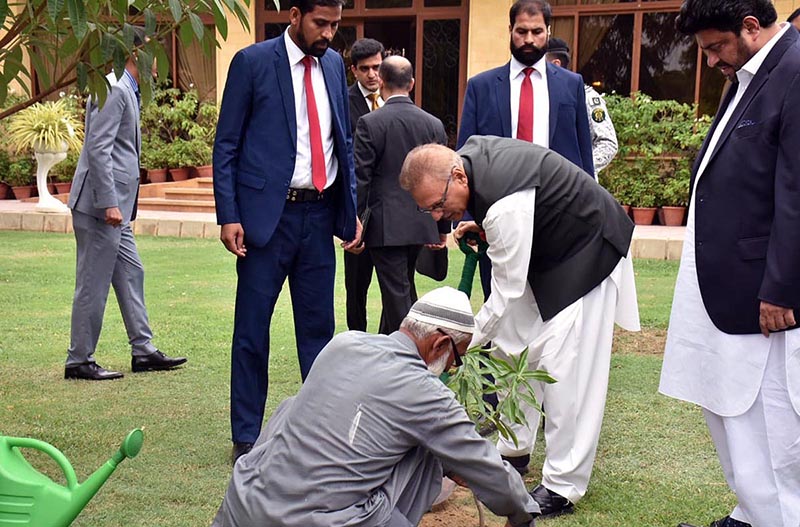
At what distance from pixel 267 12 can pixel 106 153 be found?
36.4 ft


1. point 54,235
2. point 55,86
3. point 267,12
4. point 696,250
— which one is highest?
point 267,12

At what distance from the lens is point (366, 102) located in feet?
→ 23.3

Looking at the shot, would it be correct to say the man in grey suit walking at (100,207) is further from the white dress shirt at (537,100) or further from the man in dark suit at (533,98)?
the white dress shirt at (537,100)

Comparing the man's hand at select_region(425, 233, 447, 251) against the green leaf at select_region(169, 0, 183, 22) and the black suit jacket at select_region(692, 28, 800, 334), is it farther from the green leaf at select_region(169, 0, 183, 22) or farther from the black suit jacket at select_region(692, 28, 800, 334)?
the green leaf at select_region(169, 0, 183, 22)

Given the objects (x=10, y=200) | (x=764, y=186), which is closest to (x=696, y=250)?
(x=764, y=186)

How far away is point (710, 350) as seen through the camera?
3658 mm

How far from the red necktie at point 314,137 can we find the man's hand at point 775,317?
6.93ft

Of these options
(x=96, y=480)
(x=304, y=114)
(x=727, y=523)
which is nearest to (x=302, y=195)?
(x=304, y=114)

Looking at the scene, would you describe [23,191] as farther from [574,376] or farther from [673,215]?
[574,376]

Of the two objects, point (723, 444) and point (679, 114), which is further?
point (679, 114)

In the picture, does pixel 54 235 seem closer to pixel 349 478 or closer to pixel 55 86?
pixel 55 86

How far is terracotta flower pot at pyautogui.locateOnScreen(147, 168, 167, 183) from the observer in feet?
51.1

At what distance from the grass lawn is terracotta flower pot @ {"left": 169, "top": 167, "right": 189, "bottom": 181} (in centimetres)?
687

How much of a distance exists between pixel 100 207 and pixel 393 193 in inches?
68.9
